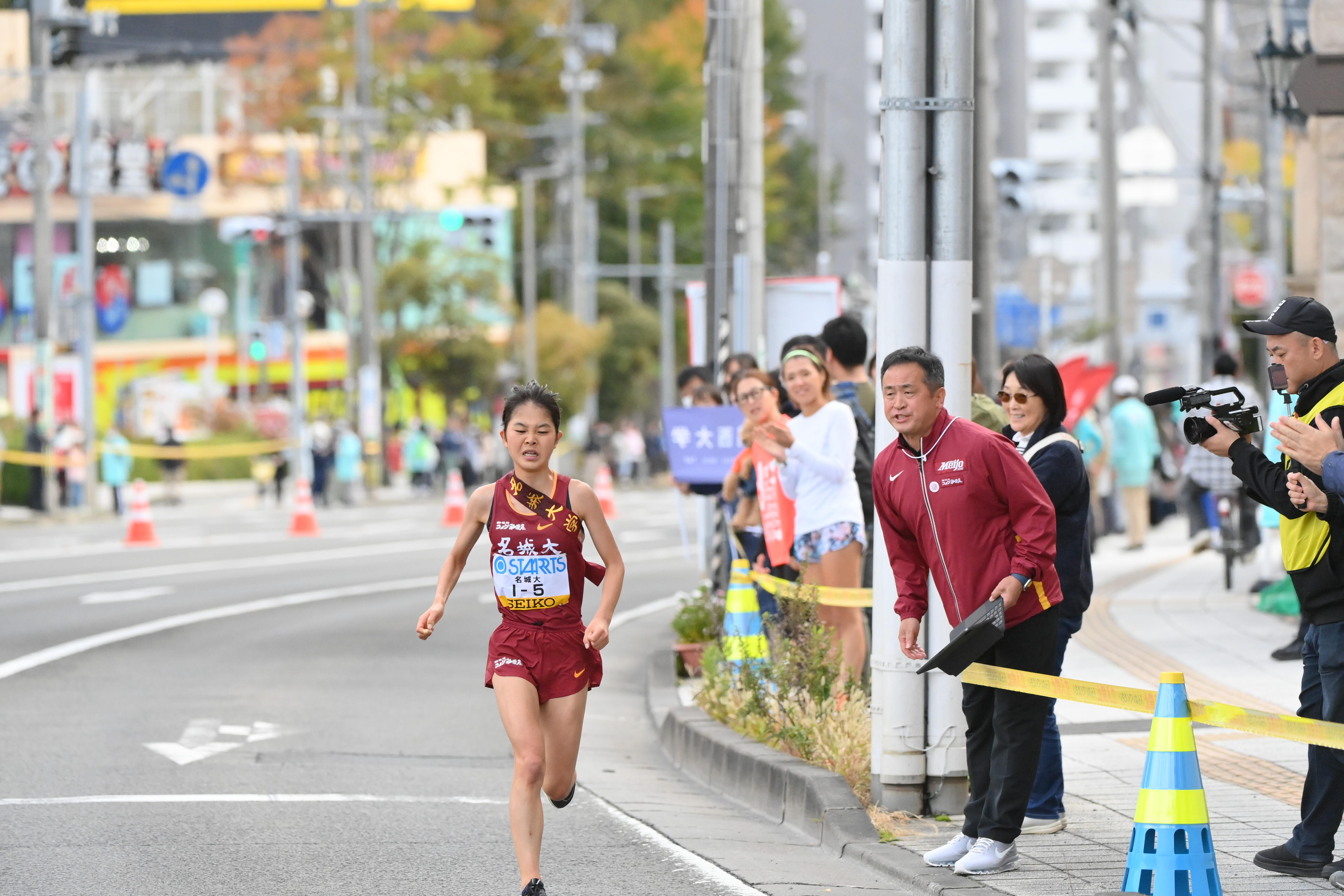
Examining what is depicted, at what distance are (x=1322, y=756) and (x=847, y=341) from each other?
173 inches

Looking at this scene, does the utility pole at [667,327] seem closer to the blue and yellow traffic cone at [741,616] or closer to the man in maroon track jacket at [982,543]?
the blue and yellow traffic cone at [741,616]

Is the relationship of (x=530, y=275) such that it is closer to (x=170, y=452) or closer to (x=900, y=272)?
(x=170, y=452)

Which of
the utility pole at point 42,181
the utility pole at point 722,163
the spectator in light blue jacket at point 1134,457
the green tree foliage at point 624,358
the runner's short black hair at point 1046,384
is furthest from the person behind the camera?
the green tree foliage at point 624,358

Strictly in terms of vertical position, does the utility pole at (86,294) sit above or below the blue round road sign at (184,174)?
below

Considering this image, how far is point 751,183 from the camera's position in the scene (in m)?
15.3

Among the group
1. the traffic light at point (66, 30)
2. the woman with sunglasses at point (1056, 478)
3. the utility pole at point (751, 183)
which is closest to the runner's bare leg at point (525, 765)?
the woman with sunglasses at point (1056, 478)

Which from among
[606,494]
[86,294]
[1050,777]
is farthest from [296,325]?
[1050,777]

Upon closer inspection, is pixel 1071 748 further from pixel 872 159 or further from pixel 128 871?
pixel 872 159

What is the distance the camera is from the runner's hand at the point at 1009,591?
6.77 metres

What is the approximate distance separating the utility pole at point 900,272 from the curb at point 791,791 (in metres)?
0.24

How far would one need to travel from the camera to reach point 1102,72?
3064cm

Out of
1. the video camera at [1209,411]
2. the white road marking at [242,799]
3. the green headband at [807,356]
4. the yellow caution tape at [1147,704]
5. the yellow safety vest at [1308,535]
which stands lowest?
the white road marking at [242,799]

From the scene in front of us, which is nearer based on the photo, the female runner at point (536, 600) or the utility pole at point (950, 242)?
the female runner at point (536, 600)

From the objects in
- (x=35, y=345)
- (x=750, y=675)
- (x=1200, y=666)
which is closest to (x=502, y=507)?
(x=750, y=675)
